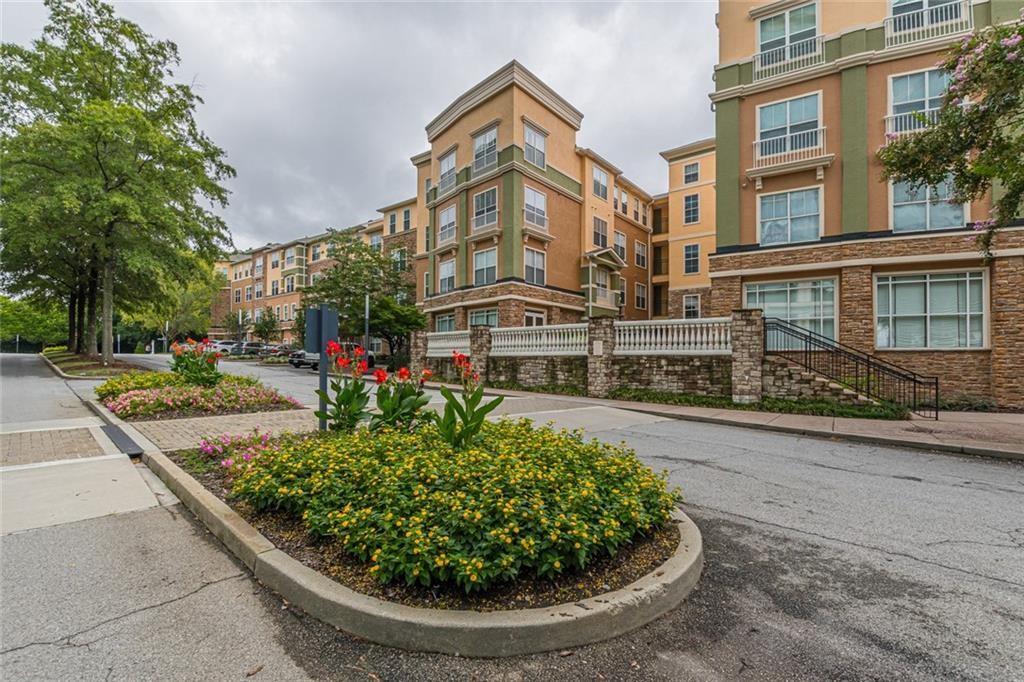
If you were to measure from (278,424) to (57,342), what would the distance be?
68240 millimetres

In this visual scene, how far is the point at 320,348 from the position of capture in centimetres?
573

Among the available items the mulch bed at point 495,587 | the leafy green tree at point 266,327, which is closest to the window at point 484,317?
the mulch bed at point 495,587

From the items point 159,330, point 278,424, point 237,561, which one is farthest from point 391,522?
point 159,330

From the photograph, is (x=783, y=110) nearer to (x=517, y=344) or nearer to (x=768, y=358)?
(x=768, y=358)

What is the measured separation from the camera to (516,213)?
24125mm

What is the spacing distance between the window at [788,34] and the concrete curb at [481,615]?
21030mm

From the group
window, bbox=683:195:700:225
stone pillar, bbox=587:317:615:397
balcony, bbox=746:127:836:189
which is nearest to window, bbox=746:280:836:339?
balcony, bbox=746:127:836:189

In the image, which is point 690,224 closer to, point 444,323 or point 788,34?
point 788,34

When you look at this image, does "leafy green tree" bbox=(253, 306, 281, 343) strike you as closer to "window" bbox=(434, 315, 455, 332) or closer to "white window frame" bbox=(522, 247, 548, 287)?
"window" bbox=(434, 315, 455, 332)

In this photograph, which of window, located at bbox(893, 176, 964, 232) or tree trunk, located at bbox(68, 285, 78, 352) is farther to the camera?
tree trunk, located at bbox(68, 285, 78, 352)

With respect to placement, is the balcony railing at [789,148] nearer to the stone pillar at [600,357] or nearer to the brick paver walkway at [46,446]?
the stone pillar at [600,357]

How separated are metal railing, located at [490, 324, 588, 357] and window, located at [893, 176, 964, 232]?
1105 centimetres

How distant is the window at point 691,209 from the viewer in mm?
30234

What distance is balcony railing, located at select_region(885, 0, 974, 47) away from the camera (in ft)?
48.4
